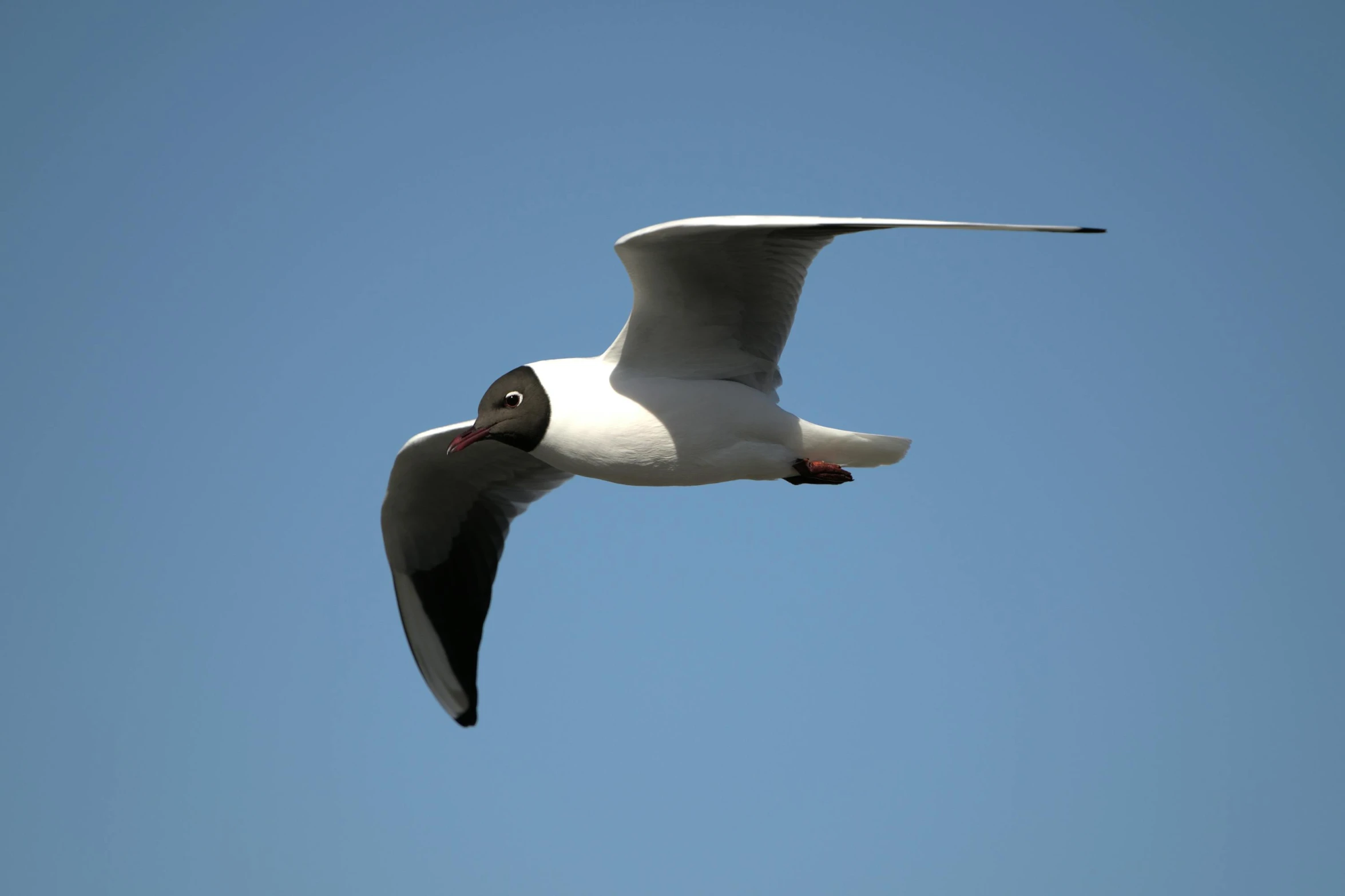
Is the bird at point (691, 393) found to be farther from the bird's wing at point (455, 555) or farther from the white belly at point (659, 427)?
the bird's wing at point (455, 555)

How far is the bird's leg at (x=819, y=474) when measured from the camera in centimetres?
658

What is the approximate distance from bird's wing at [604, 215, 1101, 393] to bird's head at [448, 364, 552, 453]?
0.47 metres

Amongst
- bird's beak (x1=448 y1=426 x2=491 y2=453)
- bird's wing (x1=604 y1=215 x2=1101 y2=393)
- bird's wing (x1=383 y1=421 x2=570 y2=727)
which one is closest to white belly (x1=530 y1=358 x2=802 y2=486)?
bird's wing (x1=604 y1=215 x2=1101 y2=393)

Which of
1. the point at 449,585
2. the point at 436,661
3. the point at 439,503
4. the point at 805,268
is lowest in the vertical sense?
the point at 436,661

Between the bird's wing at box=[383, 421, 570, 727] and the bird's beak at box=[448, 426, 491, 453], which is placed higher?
the bird's beak at box=[448, 426, 491, 453]

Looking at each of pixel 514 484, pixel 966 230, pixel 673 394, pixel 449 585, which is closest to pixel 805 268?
pixel 673 394

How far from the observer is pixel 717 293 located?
20.4 ft

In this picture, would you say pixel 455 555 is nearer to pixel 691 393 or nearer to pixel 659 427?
pixel 659 427

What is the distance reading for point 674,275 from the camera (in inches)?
235

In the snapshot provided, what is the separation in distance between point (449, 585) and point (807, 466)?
3.19m

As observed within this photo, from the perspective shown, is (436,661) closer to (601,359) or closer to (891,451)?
(601,359)

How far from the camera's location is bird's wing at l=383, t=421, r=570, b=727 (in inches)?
327

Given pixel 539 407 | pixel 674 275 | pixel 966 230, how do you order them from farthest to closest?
pixel 539 407 < pixel 674 275 < pixel 966 230

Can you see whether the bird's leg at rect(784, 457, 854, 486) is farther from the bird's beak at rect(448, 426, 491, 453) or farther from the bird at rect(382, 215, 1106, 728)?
the bird's beak at rect(448, 426, 491, 453)
